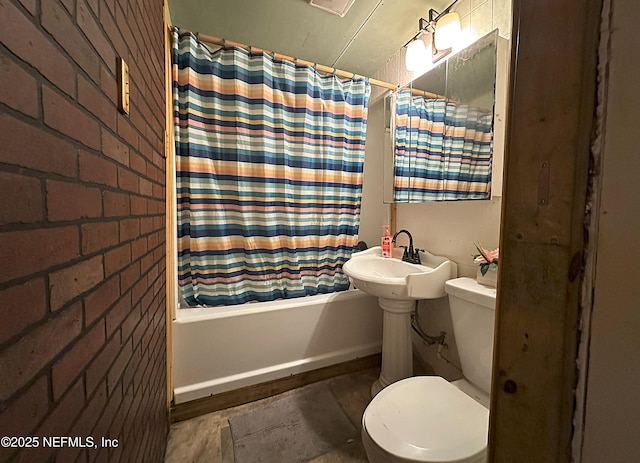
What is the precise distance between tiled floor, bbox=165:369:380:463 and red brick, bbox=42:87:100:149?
131 cm

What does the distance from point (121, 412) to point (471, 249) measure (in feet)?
4.85

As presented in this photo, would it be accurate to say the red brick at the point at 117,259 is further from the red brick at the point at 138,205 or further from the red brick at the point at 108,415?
the red brick at the point at 108,415

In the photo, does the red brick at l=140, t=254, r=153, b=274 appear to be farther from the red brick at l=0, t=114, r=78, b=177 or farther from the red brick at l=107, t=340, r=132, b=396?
the red brick at l=0, t=114, r=78, b=177

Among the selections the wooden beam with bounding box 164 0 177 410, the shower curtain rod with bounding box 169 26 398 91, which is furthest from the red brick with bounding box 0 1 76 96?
the shower curtain rod with bounding box 169 26 398 91

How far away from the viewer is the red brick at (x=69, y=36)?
1.17 feet

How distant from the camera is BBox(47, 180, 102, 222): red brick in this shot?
36cm

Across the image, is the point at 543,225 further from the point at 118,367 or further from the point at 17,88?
the point at 118,367

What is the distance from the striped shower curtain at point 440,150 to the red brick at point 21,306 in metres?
1.47

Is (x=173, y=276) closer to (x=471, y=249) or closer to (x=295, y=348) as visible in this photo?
(x=295, y=348)

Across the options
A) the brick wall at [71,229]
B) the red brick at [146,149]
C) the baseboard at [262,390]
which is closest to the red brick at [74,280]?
the brick wall at [71,229]

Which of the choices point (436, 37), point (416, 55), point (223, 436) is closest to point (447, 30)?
point (436, 37)

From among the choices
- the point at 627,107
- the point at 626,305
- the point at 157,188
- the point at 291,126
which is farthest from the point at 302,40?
the point at 626,305

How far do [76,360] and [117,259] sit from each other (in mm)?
230

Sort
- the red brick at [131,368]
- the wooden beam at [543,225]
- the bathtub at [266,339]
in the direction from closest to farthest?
the wooden beam at [543,225] → the red brick at [131,368] → the bathtub at [266,339]
